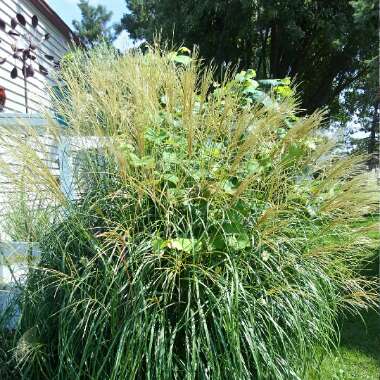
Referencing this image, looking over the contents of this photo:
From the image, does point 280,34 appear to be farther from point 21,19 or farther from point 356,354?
point 356,354

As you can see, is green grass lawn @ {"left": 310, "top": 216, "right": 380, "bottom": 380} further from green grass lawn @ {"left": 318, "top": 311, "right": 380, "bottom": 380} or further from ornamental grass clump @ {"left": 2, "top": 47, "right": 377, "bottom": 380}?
ornamental grass clump @ {"left": 2, "top": 47, "right": 377, "bottom": 380}

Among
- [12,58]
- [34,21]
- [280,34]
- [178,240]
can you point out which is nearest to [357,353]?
[178,240]

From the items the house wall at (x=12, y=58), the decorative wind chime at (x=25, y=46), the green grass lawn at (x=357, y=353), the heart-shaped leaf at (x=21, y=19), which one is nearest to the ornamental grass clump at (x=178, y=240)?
the green grass lawn at (x=357, y=353)

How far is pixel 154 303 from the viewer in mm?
1790

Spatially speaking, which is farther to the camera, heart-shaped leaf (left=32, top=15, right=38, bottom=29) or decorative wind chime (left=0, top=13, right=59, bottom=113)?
heart-shaped leaf (left=32, top=15, right=38, bottom=29)

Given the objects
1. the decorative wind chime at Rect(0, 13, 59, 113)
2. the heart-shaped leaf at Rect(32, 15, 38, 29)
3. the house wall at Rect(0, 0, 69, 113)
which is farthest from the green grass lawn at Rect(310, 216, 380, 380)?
the heart-shaped leaf at Rect(32, 15, 38, 29)

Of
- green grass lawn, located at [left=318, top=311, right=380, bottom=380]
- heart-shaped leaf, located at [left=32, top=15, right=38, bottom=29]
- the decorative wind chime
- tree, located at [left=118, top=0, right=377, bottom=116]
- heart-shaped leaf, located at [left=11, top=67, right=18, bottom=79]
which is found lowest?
green grass lawn, located at [left=318, top=311, right=380, bottom=380]

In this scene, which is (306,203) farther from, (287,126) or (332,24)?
(332,24)

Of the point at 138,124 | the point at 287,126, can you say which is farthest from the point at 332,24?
the point at 138,124

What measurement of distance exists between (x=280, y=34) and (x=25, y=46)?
958cm

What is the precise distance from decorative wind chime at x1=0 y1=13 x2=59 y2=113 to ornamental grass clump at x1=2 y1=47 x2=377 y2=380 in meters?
3.49

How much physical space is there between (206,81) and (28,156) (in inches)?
36.4

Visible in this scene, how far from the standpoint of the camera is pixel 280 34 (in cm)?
1348

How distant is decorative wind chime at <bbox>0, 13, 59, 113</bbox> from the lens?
5.43 meters
